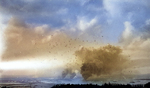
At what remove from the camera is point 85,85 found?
485 feet

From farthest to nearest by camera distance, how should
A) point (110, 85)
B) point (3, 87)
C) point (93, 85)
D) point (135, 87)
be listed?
point (93, 85) < point (110, 85) < point (135, 87) < point (3, 87)

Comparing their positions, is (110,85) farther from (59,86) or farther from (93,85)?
(59,86)

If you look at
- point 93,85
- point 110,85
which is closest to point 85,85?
point 93,85

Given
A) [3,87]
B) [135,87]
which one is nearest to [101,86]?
[135,87]

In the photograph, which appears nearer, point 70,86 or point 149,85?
point 149,85

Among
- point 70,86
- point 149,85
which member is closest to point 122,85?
point 149,85

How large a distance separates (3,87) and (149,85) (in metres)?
98.2

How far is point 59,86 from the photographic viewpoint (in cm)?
14888

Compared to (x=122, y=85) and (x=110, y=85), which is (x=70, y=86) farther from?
(x=122, y=85)

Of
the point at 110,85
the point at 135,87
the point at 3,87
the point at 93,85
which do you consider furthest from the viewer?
the point at 93,85

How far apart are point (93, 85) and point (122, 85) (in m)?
26.3

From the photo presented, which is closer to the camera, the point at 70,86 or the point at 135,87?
the point at 135,87

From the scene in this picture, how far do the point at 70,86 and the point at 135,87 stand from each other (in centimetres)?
5740

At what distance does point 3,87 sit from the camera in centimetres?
10850
